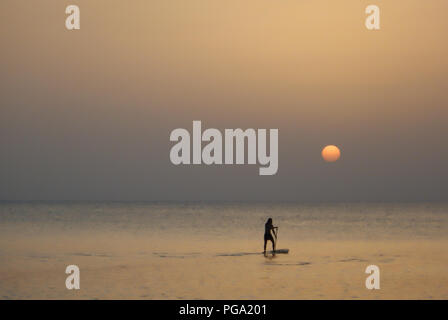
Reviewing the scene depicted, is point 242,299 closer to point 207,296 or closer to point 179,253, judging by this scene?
point 207,296

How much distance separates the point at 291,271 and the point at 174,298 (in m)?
6.97

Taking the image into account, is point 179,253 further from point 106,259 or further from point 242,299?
point 242,299

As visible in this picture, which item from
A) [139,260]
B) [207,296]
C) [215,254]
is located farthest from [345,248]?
[207,296]

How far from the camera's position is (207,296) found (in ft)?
64.6

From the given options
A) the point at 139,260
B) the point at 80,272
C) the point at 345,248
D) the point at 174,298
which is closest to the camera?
the point at 174,298

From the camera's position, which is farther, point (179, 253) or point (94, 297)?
point (179, 253)

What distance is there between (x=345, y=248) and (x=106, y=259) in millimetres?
14065

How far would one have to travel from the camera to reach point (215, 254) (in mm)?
32938

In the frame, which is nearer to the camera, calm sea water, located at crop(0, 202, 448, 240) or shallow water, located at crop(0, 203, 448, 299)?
shallow water, located at crop(0, 203, 448, 299)

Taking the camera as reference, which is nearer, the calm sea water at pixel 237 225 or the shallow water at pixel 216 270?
the shallow water at pixel 216 270

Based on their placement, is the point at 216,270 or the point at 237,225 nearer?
the point at 216,270

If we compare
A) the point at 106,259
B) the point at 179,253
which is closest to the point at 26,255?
the point at 106,259
